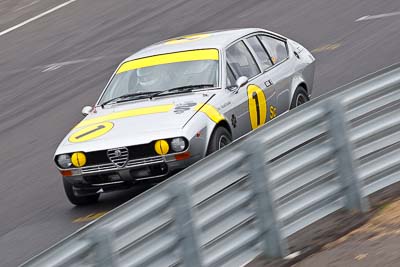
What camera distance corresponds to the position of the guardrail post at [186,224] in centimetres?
788

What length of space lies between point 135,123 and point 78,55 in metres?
11.7

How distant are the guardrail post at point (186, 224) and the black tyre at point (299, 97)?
5937 millimetres

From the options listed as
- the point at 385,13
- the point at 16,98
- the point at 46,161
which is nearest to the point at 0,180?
the point at 46,161

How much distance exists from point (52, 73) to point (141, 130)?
1081 cm

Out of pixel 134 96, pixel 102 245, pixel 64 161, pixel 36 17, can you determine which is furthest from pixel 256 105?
pixel 36 17

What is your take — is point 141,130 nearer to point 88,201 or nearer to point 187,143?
point 187,143

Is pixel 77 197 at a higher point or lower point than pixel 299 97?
higher

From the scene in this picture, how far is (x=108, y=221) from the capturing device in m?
7.45

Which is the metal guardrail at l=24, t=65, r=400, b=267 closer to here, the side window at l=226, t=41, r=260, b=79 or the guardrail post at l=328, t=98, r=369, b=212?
the guardrail post at l=328, t=98, r=369, b=212

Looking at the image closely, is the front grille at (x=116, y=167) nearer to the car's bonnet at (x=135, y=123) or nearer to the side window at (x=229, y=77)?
the car's bonnet at (x=135, y=123)

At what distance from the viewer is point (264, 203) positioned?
342 inches

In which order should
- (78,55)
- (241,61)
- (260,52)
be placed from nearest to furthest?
1. (241,61)
2. (260,52)
3. (78,55)

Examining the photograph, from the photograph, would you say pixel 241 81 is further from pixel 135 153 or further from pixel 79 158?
pixel 79 158

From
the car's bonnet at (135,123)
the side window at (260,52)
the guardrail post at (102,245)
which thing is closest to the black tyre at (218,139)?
the car's bonnet at (135,123)
